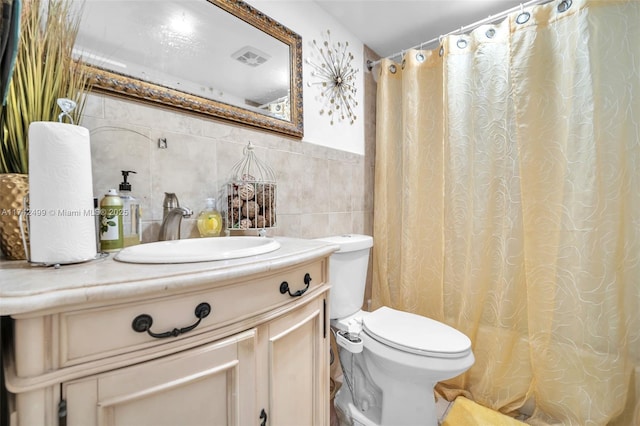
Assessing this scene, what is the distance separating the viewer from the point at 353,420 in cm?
126

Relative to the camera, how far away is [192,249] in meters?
0.84

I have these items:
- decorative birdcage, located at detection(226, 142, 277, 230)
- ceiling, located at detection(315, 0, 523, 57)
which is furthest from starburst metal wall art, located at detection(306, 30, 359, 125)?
decorative birdcage, located at detection(226, 142, 277, 230)

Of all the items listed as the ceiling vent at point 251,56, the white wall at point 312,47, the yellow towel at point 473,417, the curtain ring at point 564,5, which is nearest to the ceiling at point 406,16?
the white wall at point 312,47

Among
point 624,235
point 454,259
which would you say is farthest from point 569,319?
point 454,259

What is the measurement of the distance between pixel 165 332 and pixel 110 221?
1.21ft

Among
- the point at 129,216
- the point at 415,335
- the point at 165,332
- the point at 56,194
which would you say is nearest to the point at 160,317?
the point at 165,332

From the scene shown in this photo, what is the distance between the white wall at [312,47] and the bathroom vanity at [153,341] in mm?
948

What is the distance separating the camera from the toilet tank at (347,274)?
4.30 ft

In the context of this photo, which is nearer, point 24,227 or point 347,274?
point 24,227

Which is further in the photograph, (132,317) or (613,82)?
(613,82)

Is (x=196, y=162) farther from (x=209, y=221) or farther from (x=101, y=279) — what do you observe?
(x=101, y=279)

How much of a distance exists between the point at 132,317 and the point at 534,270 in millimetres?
1517

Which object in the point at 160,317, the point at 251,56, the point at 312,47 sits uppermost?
the point at 312,47

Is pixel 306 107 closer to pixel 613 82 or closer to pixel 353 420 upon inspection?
pixel 613 82
